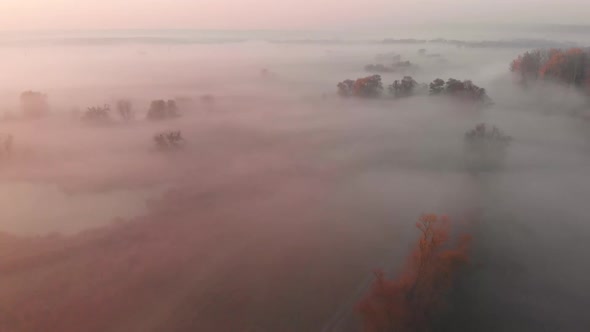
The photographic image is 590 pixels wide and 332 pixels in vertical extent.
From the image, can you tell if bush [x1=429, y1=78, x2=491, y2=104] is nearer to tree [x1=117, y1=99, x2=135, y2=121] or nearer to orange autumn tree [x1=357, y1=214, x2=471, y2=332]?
orange autumn tree [x1=357, y1=214, x2=471, y2=332]

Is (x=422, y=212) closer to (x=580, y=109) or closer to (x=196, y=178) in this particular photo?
(x=196, y=178)

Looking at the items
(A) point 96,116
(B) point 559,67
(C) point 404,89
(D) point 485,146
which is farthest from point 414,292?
(B) point 559,67

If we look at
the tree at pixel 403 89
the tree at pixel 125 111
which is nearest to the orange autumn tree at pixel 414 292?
the tree at pixel 403 89

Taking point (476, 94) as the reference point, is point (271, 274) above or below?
below

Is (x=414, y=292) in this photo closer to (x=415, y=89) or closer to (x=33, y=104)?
(x=415, y=89)

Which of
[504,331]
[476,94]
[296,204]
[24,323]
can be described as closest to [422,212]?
[296,204]

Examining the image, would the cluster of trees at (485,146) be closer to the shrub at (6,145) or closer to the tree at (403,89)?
the tree at (403,89)
